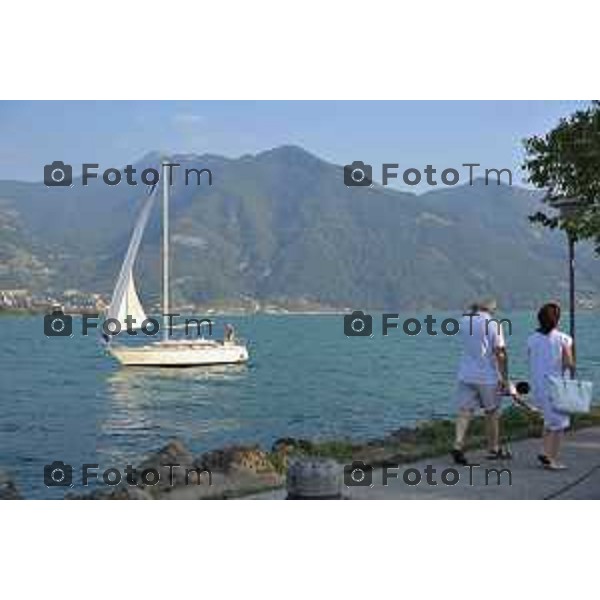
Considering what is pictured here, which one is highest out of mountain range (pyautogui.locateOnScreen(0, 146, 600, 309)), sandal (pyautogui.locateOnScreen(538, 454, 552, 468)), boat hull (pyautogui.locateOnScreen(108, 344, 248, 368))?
mountain range (pyautogui.locateOnScreen(0, 146, 600, 309))

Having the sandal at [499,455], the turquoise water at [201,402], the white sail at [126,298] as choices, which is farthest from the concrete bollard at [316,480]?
Result: the white sail at [126,298]

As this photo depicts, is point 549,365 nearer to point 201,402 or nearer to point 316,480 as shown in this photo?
point 316,480

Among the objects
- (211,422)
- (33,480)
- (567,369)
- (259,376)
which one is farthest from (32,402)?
(567,369)

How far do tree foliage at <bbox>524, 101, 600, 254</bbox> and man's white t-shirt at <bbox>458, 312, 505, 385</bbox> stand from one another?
529cm

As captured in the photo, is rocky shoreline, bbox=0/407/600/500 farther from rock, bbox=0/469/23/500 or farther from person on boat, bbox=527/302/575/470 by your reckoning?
person on boat, bbox=527/302/575/470

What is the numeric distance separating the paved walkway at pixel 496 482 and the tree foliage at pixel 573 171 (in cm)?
474

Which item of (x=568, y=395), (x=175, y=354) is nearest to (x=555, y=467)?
(x=568, y=395)

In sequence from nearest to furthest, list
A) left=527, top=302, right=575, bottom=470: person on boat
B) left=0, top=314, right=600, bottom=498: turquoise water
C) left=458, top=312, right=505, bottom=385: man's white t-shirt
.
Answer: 1. left=527, top=302, right=575, bottom=470: person on boat
2. left=458, top=312, right=505, bottom=385: man's white t-shirt
3. left=0, top=314, right=600, bottom=498: turquoise water

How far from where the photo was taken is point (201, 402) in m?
57.4

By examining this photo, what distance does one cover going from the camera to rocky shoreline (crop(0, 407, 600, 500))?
36.9ft

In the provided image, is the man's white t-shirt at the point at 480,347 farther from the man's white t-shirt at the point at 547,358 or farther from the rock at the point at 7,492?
the rock at the point at 7,492

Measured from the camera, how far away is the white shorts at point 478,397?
1145 cm

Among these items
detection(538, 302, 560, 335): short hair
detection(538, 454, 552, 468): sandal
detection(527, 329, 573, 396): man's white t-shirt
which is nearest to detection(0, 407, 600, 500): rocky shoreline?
detection(538, 454, 552, 468): sandal

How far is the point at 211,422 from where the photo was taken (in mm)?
46594
